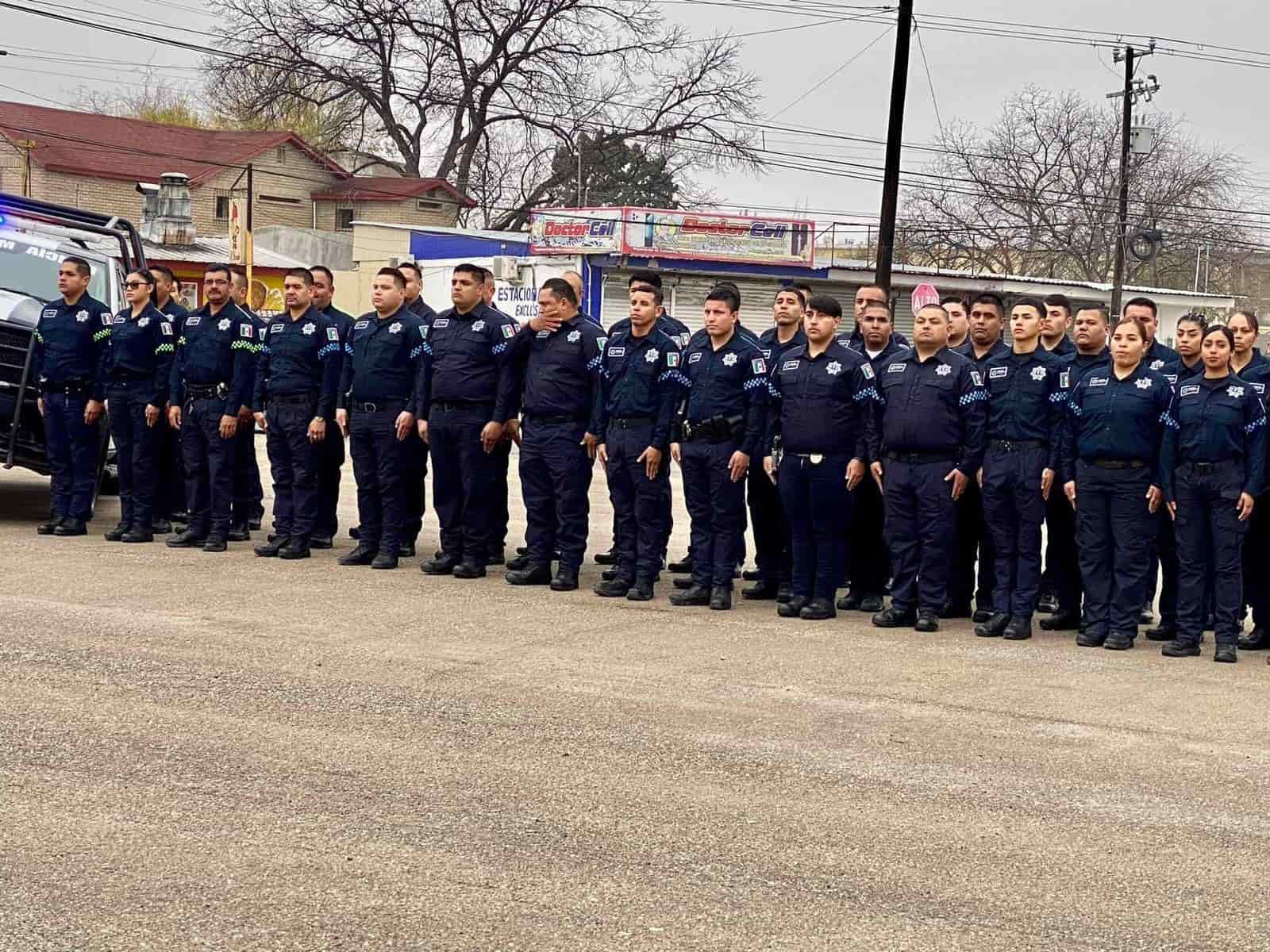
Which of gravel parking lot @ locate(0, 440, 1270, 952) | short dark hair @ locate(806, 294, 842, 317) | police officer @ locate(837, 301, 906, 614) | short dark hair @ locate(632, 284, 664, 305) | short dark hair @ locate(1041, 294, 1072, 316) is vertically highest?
short dark hair @ locate(1041, 294, 1072, 316)

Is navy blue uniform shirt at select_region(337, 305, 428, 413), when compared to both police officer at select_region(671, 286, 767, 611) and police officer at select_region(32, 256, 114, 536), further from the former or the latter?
police officer at select_region(32, 256, 114, 536)

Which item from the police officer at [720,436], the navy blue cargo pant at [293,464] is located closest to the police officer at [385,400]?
the navy blue cargo pant at [293,464]

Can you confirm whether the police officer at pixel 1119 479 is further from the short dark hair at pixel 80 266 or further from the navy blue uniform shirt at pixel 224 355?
the short dark hair at pixel 80 266

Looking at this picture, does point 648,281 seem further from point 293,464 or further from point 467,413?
point 293,464

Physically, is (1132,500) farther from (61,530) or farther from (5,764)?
(61,530)

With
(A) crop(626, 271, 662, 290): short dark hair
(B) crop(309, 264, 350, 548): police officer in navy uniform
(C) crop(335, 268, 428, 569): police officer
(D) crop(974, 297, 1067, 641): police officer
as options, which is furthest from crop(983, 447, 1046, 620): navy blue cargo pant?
(B) crop(309, 264, 350, 548): police officer in navy uniform

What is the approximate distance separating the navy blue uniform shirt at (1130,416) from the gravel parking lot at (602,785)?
3.56 feet

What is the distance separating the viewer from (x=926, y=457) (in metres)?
9.69

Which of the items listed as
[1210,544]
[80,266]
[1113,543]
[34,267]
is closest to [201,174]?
[34,267]

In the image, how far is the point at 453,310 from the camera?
11.2 metres

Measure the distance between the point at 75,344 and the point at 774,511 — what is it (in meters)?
5.33

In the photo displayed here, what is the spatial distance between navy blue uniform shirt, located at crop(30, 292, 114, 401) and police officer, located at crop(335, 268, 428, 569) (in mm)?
2193

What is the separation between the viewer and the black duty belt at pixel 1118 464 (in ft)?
30.2

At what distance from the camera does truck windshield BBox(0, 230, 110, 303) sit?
13367 millimetres
